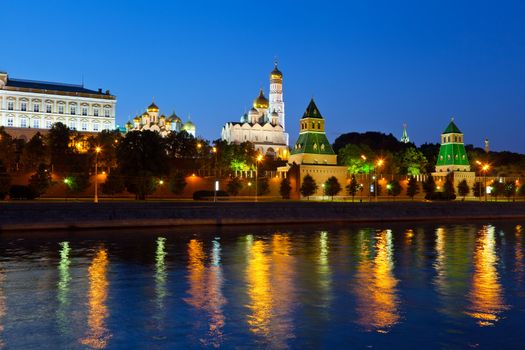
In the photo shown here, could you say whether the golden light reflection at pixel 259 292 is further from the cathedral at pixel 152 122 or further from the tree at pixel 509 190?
the cathedral at pixel 152 122

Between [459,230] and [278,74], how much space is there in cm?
13090

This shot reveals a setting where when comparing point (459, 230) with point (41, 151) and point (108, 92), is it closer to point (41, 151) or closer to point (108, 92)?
point (41, 151)

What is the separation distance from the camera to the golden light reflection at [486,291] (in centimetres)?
1543

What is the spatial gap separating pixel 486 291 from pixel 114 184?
5479 cm

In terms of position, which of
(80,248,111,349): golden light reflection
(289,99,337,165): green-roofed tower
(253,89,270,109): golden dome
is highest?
(253,89,270,109): golden dome

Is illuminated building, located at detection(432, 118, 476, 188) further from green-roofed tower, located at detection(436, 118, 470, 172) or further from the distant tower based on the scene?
the distant tower

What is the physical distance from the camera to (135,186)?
65.6 meters

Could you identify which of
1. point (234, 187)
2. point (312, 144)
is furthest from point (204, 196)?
point (312, 144)

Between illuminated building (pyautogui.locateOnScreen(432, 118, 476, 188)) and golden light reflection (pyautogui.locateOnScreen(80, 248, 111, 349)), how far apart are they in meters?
80.2

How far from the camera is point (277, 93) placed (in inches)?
6590

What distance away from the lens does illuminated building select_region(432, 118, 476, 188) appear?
9562 centimetres

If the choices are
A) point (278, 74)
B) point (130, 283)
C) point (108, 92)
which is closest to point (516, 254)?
point (130, 283)

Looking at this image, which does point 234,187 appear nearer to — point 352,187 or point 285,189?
point 285,189

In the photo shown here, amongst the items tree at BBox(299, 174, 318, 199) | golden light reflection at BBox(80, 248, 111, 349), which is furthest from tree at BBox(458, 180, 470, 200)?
golden light reflection at BBox(80, 248, 111, 349)
